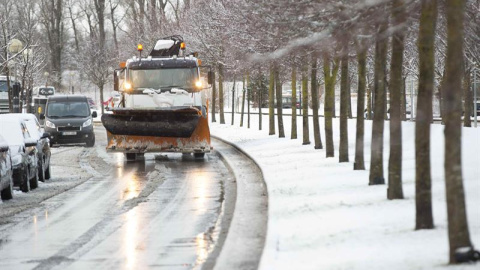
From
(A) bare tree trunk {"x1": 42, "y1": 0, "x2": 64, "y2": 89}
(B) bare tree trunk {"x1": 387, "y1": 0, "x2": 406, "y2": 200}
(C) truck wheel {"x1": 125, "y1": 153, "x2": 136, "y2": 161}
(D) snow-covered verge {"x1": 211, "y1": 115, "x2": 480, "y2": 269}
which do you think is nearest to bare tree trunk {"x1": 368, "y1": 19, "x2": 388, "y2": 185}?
(D) snow-covered verge {"x1": 211, "y1": 115, "x2": 480, "y2": 269}

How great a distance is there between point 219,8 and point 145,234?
2765 cm

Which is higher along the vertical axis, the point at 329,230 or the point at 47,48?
the point at 47,48

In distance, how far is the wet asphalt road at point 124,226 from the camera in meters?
10.4

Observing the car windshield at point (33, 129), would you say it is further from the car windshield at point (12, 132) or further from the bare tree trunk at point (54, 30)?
the bare tree trunk at point (54, 30)

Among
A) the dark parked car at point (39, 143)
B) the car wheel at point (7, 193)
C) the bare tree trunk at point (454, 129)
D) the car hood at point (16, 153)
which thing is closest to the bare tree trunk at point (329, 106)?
the dark parked car at point (39, 143)

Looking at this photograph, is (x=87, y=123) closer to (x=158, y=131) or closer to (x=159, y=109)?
(x=158, y=131)

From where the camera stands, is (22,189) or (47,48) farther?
(47,48)

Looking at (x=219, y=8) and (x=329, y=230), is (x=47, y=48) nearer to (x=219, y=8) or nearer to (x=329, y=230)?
(x=219, y=8)

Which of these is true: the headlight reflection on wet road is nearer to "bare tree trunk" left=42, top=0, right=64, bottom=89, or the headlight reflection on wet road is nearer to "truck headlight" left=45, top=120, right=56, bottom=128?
"truck headlight" left=45, top=120, right=56, bottom=128

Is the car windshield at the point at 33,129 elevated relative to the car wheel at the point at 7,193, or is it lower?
elevated

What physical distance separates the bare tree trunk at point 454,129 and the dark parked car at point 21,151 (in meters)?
11.7

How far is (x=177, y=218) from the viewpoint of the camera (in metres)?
14.1

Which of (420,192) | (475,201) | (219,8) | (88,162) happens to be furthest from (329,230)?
(219,8)

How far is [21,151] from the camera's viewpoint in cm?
1847
